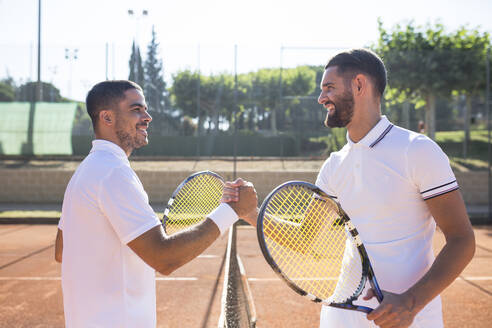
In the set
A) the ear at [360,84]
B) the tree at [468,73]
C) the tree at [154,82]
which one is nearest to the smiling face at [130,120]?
the ear at [360,84]

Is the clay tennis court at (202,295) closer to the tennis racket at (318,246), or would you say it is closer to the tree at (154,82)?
the tennis racket at (318,246)

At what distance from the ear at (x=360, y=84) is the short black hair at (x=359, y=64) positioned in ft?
Result: 0.06

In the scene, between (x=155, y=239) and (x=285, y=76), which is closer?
(x=155, y=239)

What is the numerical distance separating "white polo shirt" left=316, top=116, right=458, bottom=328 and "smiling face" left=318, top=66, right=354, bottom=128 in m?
0.13

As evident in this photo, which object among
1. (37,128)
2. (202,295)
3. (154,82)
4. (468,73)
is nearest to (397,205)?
(202,295)

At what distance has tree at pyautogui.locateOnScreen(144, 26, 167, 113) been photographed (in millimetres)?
10453

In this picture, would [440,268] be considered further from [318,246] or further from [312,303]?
[312,303]

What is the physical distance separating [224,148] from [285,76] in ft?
7.00

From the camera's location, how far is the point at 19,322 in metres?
4.00

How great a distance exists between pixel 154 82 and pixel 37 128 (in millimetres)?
2904

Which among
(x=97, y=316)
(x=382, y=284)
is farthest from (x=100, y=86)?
(x=382, y=284)

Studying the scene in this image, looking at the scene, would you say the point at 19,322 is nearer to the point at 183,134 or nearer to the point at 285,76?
the point at 183,134

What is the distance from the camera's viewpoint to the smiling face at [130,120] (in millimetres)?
1913

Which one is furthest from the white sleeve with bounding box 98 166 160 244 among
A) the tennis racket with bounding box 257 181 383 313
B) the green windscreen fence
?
the green windscreen fence
